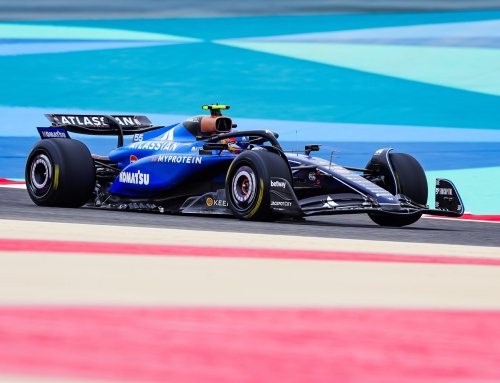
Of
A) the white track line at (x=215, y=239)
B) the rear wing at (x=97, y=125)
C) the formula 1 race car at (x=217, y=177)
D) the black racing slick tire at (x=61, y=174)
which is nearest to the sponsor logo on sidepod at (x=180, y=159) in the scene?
the formula 1 race car at (x=217, y=177)

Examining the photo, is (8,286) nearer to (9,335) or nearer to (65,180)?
(9,335)

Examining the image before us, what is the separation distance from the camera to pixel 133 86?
2594 cm

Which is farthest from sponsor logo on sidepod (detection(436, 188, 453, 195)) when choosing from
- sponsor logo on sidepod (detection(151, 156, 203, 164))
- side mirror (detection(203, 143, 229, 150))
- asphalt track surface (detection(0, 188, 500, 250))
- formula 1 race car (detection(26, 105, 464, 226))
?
sponsor logo on sidepod (detection(151, 156, 203, 164))

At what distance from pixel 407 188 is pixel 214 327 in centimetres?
718

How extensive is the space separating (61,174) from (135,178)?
95 centimetres

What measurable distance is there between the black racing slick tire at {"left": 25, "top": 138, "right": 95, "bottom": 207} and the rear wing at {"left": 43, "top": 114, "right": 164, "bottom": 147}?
86 centimetres

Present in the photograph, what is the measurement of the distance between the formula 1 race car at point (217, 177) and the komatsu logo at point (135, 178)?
13 mm

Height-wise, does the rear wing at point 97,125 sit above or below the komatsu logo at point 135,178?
above

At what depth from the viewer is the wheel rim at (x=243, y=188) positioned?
9.48 m

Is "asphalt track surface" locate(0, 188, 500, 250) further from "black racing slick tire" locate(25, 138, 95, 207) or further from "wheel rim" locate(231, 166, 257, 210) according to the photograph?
"black racing slick tire" locate(25, 138, 95, 207)

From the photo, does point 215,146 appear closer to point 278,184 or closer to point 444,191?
point 278,184

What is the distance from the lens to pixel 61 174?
11.1 meters

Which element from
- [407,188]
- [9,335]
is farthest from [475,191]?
[9,335]

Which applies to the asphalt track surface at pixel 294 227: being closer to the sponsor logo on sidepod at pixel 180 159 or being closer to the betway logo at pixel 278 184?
the betway logo at pixel 278 184
